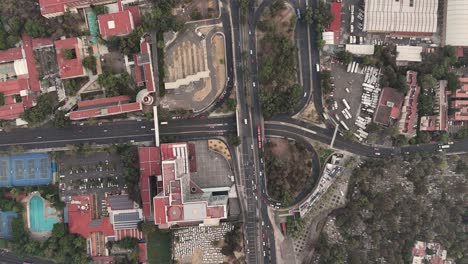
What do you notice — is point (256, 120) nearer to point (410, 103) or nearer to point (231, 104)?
point (231, 104)

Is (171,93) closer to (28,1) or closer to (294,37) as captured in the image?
(294,37)

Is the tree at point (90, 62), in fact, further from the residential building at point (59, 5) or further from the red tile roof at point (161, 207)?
the red tile roof at point (161, 207)

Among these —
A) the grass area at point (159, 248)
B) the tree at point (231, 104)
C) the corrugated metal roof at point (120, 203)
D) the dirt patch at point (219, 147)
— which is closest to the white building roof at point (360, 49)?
the tree at point (231, 104)

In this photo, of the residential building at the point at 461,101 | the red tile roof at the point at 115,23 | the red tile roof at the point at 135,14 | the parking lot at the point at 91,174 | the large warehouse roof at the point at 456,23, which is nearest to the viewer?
the large warehouse roof at the point at 456,23

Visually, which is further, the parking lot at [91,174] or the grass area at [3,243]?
the grass area at [3,243]

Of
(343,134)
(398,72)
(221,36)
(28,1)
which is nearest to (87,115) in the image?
(28,1)

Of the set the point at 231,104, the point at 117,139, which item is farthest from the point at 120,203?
the point at 231,104

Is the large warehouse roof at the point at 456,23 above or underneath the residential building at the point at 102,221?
above
